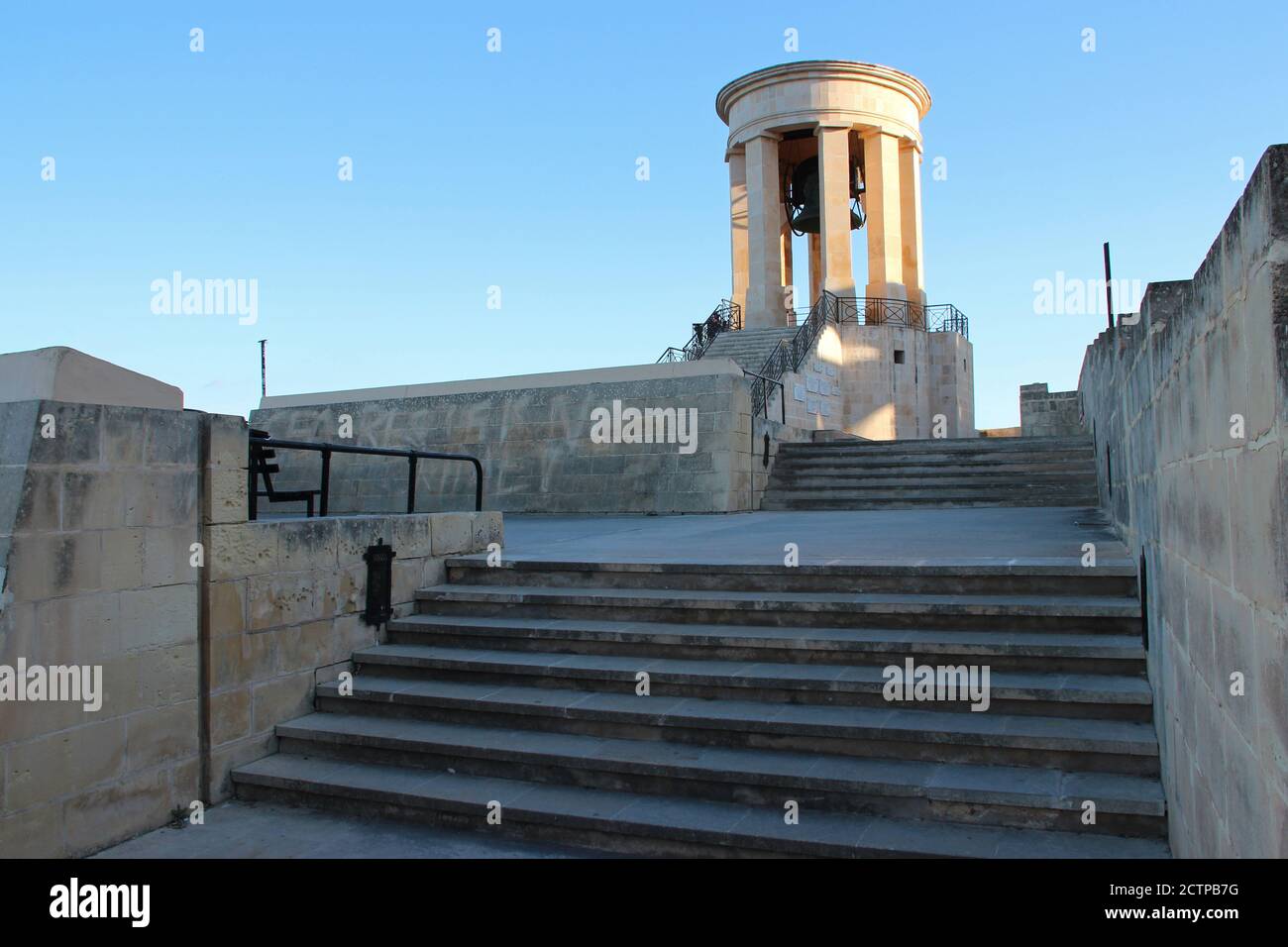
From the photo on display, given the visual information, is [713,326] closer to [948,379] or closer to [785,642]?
[948,379]

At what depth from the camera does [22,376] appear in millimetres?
4621

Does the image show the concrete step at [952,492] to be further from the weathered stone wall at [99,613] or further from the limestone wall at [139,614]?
the weathered stone wall at [99,613]

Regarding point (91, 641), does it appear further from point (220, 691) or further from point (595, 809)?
point (595, 809)

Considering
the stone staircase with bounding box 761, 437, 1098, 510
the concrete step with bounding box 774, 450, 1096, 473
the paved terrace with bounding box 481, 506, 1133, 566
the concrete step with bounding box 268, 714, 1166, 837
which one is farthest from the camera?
the concrete step with bounding box 774, 450, 1096, 473

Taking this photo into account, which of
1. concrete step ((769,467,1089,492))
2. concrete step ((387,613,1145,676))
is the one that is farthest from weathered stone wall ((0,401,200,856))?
concrete step ((769,467,1089,492))

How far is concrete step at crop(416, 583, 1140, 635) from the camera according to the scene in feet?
17.1

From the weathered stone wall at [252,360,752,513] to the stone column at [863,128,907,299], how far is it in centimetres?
1549

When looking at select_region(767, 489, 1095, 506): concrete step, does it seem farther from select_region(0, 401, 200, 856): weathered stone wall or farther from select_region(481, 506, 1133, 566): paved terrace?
select_region(0, 401, 200, 856): weathered stone wall

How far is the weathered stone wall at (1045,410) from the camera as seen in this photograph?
21.5 meters

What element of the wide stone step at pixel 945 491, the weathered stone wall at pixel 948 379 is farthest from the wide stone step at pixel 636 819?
the weathered stone wall at pixel 948 379
